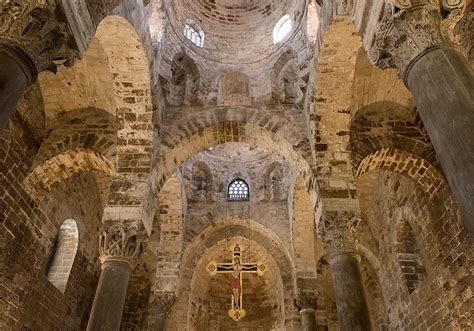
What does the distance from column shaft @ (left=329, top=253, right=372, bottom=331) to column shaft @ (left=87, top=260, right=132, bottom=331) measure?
3.48 meters

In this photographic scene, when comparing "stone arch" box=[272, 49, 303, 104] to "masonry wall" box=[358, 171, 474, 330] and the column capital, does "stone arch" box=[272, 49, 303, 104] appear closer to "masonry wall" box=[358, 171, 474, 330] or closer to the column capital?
"masonry wall" box=[358, 171, 474, 330]

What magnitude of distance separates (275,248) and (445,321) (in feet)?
20.6

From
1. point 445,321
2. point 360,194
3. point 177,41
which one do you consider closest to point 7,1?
point 177,41

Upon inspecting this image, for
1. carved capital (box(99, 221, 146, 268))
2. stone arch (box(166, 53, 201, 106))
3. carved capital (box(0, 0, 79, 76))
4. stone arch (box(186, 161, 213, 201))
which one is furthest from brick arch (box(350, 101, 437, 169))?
stone arch (box(186, 161, 213, 201))

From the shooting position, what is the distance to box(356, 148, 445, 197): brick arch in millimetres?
7551

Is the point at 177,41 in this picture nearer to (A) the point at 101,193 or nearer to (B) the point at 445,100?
(A) the point at 101,193

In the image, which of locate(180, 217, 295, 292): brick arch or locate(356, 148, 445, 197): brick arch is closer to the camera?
locate(356, 148, 445, 197): brick arch

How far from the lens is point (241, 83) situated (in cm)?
963

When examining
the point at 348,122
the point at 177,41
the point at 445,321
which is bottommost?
the point at 445,321

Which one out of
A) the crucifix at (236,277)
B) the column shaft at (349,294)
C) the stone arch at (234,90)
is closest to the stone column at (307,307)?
the crucifix at (236,277)

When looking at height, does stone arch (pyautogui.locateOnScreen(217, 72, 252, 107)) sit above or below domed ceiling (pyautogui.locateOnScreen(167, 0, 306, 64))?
below

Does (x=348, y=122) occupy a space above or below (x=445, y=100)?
above

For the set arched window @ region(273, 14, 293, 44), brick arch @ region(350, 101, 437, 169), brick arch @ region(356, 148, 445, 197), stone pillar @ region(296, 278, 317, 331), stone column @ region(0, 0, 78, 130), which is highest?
arched window @ region(273, 14, 293, 44)

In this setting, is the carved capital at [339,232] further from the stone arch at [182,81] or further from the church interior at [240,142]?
the stone arch at [182,81]
